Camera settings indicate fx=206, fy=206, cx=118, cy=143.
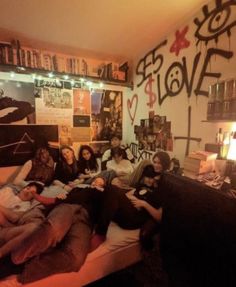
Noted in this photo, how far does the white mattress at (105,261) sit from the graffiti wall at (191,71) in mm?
1070

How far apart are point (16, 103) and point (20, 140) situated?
0.43m

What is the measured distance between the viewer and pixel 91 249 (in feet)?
4.23

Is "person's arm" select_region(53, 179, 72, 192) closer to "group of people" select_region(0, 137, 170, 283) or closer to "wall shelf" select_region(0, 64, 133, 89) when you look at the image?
"group of people" select_region(0, 137, 170, 283)

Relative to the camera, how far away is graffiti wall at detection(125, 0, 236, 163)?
1680 mm

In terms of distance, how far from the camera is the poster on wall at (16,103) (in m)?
2.31

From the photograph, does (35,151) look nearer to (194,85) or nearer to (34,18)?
(34,18)

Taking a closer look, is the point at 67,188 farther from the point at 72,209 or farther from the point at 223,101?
the point at 223,101

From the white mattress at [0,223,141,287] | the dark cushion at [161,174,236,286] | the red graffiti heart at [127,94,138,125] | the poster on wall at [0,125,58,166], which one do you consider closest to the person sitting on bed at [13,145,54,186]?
the poster on wall at [0,125,58,166]

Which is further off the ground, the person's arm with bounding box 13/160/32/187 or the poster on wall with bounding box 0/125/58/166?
the poster on wall with bounding box 0/125/58/166

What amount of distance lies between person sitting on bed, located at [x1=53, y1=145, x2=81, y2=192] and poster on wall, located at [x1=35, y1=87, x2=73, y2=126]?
393 millimetres

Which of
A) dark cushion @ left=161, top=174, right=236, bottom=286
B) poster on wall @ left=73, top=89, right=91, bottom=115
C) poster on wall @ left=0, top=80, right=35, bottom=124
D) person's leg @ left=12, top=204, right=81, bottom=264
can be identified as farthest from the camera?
poster on wall @ left=73, top=89, right=91, bottom=115

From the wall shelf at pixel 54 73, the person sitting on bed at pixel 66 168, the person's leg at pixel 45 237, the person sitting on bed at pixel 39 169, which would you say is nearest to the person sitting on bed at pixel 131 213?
the person's leg at pixel 45 237

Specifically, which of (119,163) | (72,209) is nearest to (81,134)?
(119,163)

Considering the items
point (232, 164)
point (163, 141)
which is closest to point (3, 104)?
point (163, 141)
